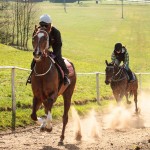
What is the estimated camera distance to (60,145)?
10148 millimetres

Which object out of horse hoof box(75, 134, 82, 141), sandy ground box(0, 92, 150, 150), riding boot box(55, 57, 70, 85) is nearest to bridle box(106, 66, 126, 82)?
sandy ground box(0, 92, 150, 150)

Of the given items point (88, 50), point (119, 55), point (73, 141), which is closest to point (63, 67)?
point (73, 141)

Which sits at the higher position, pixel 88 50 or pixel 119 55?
pixel 88 50

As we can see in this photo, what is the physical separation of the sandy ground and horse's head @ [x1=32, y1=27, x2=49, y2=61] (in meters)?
2.29

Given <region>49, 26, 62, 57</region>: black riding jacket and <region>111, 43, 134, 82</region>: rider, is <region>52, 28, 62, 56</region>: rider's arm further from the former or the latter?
<region>111, 43, 134, 82</region>: rider

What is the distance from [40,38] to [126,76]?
26.7 feet

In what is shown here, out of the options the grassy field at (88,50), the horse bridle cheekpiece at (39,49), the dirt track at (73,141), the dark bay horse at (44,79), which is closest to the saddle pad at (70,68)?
the dark bay horse at (44,79)

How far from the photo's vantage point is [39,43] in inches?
348

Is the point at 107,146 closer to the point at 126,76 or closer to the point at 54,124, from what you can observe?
the point at 54,124

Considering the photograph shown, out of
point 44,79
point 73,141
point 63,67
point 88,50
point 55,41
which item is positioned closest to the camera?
point 44,79

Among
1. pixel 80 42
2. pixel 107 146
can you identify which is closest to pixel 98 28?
pixel 80 42

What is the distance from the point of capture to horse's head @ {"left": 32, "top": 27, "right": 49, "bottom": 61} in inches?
343

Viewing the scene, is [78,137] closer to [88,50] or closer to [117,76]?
[117,76]

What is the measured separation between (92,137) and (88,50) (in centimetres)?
6331
